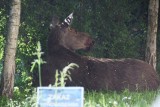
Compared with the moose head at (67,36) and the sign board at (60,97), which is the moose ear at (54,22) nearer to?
the moose head at (67,36)

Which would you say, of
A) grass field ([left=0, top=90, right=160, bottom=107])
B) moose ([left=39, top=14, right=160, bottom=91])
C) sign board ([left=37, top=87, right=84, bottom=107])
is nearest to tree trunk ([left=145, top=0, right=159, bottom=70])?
moose ([left=39, top=14, right=160, bottom=91])

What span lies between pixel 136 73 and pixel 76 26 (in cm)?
213

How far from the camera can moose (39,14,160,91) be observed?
32.1ft

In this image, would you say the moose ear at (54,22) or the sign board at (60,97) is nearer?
the sign board at (60,97)

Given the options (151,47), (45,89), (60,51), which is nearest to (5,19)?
(60,51)

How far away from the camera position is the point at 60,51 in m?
10.0

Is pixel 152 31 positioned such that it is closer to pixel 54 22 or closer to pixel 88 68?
pixel 88 68

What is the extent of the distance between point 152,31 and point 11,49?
14.2ft

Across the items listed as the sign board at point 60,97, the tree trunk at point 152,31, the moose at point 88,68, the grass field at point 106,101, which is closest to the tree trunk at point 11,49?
the grass field at point 106,101

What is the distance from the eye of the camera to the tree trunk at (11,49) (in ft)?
26.7

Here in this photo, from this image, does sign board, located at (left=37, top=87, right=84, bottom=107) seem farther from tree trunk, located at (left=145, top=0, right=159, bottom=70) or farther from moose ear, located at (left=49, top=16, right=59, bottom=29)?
tree trunk, located at (left=145, top=0, right=159, bottom=70)

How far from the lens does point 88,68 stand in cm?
985

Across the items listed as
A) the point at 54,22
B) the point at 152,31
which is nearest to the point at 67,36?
the point at 54,22

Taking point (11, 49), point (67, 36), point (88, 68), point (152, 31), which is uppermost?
point (152, 31)
